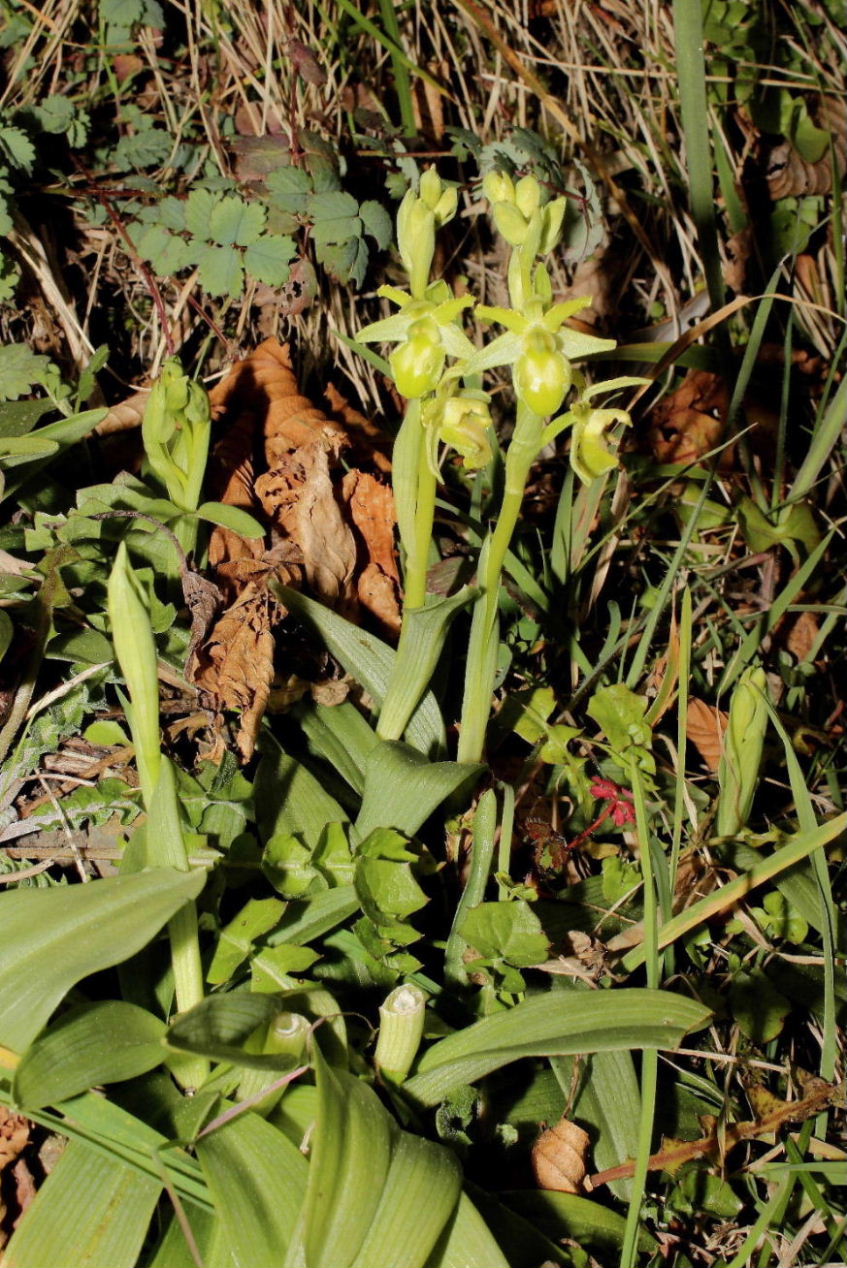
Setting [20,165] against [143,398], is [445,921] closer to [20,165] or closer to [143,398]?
[143,398]

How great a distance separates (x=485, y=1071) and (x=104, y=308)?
210 centimetres

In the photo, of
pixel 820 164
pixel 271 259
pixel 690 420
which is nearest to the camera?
pixel 271 259

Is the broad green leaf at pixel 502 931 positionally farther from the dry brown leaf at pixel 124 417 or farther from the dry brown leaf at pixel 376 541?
the dry brown leaf at pixel 124 417

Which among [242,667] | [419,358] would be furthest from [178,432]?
[419,358]

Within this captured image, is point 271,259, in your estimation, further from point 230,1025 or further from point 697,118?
point 230,1025

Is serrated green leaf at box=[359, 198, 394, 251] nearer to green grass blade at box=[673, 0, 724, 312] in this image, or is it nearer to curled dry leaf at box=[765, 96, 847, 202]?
green grass blade at box=[673, 0, 724, 312]

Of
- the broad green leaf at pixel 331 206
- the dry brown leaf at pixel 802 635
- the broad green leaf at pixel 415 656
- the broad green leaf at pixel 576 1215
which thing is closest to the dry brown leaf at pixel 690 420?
the dry brown leaf at pixel 802 635

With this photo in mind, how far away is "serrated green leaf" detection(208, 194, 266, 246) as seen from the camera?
2.27 meters

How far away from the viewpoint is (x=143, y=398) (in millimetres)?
2400

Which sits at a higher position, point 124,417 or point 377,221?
point 377,221

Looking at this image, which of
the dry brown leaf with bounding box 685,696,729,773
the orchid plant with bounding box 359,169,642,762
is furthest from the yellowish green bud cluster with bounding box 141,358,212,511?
the dry brown leaf with bounding box 685,696,729,773

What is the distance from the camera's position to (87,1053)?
118 cm

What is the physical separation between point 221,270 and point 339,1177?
74.8 inches

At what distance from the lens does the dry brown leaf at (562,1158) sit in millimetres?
1420
